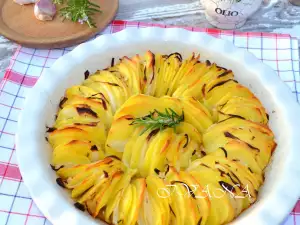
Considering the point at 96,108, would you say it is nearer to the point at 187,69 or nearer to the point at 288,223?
the point at 187,69

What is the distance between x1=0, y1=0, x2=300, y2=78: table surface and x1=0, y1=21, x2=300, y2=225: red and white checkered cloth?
5.6 inches

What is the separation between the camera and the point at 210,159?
1.40 metres

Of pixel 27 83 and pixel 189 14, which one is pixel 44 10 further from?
pixel 189 14

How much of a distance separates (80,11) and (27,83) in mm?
412

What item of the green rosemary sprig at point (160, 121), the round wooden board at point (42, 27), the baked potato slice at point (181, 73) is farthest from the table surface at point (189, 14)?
the green rosemary sprig at point (160, 121)

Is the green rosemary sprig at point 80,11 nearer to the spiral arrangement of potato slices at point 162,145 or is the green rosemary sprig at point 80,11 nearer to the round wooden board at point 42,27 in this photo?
the round wooden board at point 42,27

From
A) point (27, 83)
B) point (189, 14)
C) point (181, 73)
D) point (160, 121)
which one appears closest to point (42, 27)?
point (27, 83)

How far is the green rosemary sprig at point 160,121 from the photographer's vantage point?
4.71 ft

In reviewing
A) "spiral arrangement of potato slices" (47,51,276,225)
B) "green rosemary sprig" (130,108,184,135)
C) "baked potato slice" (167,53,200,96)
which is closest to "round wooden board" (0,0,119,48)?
"spiral arrangement of potato slices" (47,51,276,225)

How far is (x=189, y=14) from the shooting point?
2260 mm

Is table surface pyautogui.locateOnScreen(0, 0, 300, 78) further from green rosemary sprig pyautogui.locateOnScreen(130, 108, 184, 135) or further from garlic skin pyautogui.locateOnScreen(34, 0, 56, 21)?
green rosemary sprig pyautogui.locateOnScreen(130, 108, 184, 135)

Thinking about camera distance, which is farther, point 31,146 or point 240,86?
point 240,86

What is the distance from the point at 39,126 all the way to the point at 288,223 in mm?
848

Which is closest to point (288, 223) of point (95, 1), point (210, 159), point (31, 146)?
point (210, 159)
